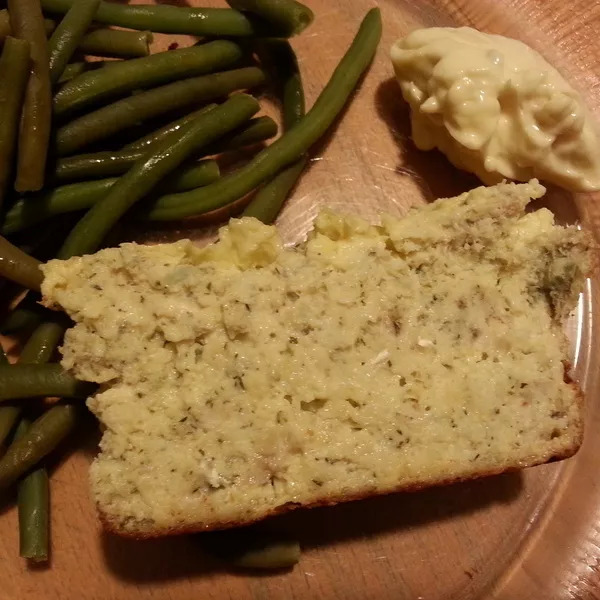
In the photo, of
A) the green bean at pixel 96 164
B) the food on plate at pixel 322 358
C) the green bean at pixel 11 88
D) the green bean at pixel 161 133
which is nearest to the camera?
A: the food on plate at pixel 322 358

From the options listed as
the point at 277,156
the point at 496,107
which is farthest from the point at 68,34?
the point at 496,107

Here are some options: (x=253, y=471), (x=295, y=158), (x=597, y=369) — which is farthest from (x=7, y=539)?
(x=597, y=369)

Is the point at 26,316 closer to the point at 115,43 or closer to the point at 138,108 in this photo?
the point at 138,108

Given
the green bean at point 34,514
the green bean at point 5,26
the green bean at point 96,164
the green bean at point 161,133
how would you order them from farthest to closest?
the green bean at point 161,133, the green bean at point 96,164, the green bean at point 5,26, the green bean at point 34,514

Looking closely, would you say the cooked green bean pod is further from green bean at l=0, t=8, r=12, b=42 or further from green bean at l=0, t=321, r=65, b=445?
green bean at l=0, t=8, r=12, b=42

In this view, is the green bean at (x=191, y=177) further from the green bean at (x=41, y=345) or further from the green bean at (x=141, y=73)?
the green bean at (x=41, y=345)

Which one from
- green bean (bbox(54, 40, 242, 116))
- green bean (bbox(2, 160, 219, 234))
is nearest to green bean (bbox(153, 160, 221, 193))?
green bean (bbox(2, 160, 219, 234))

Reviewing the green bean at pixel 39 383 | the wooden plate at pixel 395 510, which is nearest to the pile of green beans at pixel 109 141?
the green bean at pixel 39 383
